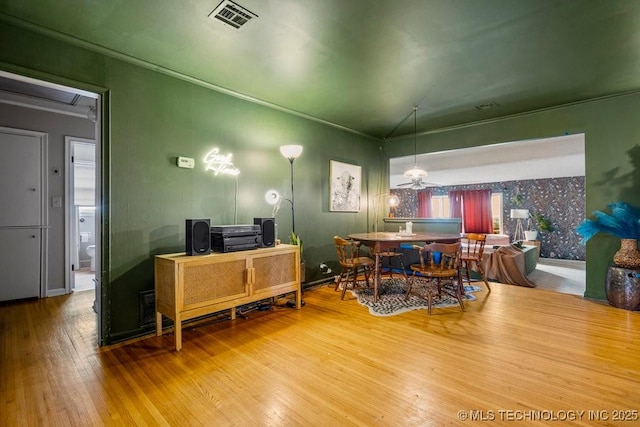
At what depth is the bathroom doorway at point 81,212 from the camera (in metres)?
4.24

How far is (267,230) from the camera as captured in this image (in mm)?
3393

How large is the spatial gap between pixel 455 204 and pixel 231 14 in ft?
32.7

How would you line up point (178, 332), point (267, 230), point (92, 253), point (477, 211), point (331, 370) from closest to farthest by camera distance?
point (331, 370), point (178, 332), point (267, 230), point (92, 253), point (477, 211)

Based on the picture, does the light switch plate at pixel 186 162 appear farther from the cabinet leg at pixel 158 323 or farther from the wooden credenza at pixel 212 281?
the cabinet leg at pixel 158 323

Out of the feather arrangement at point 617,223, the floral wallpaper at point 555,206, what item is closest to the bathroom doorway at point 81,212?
the feather arrangement at point 617,223

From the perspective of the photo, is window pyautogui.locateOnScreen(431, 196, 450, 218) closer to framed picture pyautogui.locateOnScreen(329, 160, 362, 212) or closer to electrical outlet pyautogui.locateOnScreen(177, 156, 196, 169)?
framed picture pyautogui.locateOnScreen(329, 160, 362, 212)

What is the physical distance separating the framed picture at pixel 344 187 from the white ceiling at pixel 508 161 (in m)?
1.37

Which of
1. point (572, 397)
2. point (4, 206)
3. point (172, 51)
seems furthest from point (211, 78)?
point (572, 397)

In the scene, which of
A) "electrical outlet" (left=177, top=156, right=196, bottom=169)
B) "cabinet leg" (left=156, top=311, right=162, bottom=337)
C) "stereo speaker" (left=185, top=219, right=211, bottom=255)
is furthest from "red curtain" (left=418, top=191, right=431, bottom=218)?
"cabinet leg" (left=156, top=311, right=162, bottom=337)

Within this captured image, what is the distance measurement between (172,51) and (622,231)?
16.7ft

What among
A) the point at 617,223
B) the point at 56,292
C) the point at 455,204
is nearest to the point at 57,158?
the point at 56,292

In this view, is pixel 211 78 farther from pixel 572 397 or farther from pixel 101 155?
pixel 572 397

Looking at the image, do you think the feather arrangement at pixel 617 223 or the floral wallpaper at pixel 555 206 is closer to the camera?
the feather arrangement at pixel 617 223

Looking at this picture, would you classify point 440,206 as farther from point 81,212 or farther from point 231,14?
point 81,212
